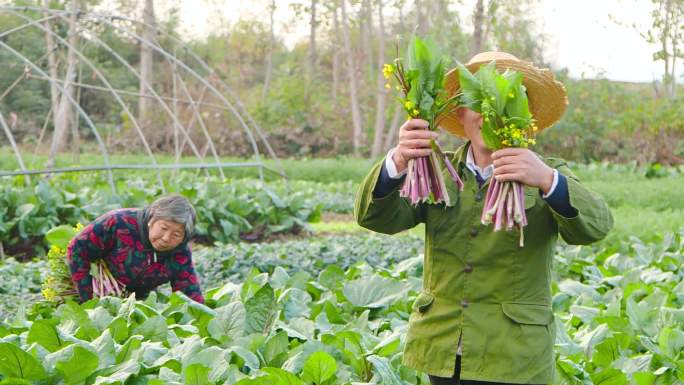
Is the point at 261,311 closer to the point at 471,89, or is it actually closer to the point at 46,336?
the point at 46,336

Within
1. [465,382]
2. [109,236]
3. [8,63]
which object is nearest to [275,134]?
[8,63]

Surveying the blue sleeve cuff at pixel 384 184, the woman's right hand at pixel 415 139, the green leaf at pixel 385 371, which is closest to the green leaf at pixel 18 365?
the green leaf at pixel 385 371

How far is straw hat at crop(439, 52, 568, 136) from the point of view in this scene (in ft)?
9.07

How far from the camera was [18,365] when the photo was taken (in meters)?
2.91

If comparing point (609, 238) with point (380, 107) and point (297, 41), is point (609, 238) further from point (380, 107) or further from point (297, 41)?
point (297, 41)

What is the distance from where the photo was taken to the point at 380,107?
24109 millimetres

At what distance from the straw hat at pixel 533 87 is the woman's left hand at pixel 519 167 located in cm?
36

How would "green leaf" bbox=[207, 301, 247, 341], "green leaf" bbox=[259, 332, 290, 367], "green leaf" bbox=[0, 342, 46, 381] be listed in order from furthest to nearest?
"green leaf" bbox=[207, 301, 247, 341], "green leaf" bbox=[259, 332, 290, 367], "green leaf" bbox=[0, 342, 46, 381]

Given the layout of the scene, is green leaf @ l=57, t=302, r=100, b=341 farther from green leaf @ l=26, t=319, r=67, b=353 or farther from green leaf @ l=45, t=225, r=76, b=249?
green leaf @ l=45, t=225, r=76, b=249

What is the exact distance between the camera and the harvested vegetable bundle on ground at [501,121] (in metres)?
2.39

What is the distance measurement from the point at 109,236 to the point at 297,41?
34130mm

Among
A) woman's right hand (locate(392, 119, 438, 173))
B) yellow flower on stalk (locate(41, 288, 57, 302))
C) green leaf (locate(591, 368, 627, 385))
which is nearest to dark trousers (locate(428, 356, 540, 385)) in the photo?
woman's right hand (locate(392, 119, 438, 173))

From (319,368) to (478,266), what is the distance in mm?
708

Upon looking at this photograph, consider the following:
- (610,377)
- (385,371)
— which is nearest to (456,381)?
(385,371)
